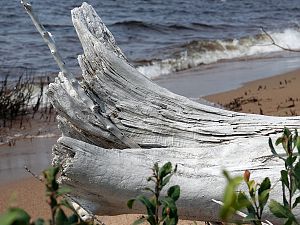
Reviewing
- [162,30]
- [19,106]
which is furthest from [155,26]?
[19,106]

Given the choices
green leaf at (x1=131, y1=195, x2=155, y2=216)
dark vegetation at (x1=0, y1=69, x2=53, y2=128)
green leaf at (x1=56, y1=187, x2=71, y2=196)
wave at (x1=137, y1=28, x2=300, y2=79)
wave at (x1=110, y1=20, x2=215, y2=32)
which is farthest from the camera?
wave at (x1=110, y1=20, x2=215, y2=32)

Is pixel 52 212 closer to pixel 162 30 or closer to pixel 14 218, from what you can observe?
pixel 14 218

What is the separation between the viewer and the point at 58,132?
24.7 feet

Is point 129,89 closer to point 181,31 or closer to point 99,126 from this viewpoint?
point 99,126

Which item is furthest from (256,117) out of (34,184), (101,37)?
(34,184)

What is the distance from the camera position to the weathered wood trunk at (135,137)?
2.47 metres

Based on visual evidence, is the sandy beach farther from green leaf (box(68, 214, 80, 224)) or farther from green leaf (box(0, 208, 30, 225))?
green leaf (box(0, 208, 30, 225))

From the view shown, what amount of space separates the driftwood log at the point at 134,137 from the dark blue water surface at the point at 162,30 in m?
7.79

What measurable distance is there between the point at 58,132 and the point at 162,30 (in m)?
9.06

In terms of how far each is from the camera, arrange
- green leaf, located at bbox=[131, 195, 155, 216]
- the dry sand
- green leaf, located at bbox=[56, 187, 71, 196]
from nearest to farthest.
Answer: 1. green leaf, located at bbox=[56, 187, 71, 196]
2. green leaf, located at bbox=[131, 195, 155, 216]
3. the dry sand

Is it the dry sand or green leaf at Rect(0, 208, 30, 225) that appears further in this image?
the dry sand

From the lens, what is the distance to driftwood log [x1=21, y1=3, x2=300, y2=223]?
2475mm

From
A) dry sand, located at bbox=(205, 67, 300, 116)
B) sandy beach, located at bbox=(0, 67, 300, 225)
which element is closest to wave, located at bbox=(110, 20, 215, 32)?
sandy beach, located at bbox=(0, 67, 300, 225)

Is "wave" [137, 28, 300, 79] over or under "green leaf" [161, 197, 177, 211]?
over
